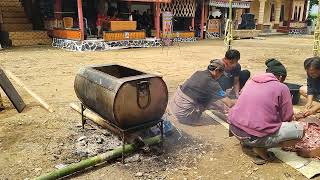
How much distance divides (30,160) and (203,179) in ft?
7.12

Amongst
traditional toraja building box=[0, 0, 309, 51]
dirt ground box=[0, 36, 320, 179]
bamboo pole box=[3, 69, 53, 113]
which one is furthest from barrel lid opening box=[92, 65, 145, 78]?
traditional toraja building box=[0, 0, 309, 51]

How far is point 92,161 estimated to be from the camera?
362cm

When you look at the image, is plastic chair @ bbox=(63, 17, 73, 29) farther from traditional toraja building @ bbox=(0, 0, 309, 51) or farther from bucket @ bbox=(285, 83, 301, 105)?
bucket @ bbox=(285, 83, 301, 105)

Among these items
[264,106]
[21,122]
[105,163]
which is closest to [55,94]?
[21,122]

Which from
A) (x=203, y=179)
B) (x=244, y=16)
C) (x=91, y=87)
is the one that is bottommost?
(x=203, y=179)

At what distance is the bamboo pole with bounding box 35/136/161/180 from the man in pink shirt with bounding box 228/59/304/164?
1140 mm

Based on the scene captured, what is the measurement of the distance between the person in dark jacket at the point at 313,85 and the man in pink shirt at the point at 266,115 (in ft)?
3.92

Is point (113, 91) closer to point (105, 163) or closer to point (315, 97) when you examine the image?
point (105, 163)

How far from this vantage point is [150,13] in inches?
760

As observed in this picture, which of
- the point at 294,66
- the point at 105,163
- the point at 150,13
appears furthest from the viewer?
Answer: the point at 150,13

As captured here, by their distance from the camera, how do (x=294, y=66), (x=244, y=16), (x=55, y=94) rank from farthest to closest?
(x=244, y=16)
(x=294, y=66)
(x=55, y=94)

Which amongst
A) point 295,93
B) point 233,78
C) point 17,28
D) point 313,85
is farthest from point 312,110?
point 17,28

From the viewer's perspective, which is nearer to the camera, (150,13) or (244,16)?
(150,13)

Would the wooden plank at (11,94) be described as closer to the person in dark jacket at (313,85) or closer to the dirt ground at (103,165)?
the dirt ground at (103,165)
